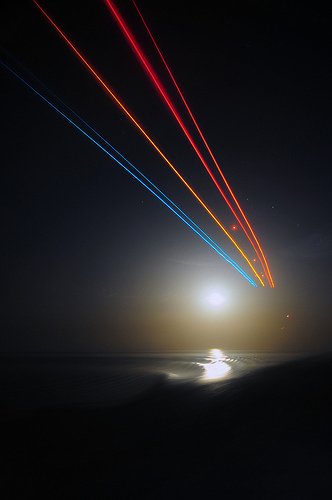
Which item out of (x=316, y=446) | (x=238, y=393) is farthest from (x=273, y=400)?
(x=316, y=446)

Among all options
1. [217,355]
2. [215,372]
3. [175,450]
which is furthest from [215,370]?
[217,355]

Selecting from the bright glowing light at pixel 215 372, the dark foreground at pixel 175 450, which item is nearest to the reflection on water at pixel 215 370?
the bright glowing light at pixel 215 372

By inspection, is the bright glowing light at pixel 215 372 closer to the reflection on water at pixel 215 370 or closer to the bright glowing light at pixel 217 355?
the reflection on water at pixel 215 370

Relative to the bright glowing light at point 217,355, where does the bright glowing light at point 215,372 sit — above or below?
below

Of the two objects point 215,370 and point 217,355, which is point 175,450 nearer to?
point 215,370

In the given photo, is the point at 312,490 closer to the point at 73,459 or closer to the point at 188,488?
the point at 188,488

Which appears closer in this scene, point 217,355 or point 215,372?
point 215,372

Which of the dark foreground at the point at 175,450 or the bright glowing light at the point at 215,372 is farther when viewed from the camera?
the bright glowing light at the point at 215,372

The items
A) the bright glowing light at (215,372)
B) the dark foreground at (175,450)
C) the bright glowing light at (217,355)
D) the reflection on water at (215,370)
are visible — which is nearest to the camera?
the dark foreground at (175,450)

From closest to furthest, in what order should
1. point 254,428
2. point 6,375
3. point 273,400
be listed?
1. point 254,428
2. point 273,400
3. point 6,375
